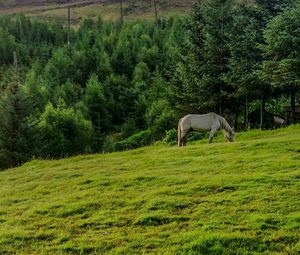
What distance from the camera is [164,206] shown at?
16.2 metres

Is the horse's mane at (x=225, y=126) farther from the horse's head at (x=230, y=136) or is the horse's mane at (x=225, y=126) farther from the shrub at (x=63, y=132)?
the shrub at (x=63, y=132)

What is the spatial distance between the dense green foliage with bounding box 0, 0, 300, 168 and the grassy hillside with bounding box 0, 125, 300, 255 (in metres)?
17.0

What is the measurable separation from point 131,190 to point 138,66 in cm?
7177

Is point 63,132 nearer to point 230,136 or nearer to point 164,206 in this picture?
point 230,136

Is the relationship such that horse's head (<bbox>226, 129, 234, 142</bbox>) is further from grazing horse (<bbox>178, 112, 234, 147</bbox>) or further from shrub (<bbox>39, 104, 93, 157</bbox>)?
shrub (<bbox>39, 104, 93, 157</bbox>)

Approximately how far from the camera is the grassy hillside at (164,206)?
13.2m

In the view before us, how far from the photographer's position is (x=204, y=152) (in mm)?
26094

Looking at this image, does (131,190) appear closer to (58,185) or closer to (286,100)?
(58,185)

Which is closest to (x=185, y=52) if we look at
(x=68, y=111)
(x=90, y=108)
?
(x=68, y=111)

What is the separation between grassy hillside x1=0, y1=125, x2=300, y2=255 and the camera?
1320cm

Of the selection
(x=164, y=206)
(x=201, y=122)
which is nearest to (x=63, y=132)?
(x=201, y=122)

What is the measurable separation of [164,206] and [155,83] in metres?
62.5

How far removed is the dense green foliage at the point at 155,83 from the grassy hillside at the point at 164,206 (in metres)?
17.0

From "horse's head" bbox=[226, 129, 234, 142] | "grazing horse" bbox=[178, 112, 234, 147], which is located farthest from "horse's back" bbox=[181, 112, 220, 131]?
"horse's head" bbox=[226, 129, 234, 142]
